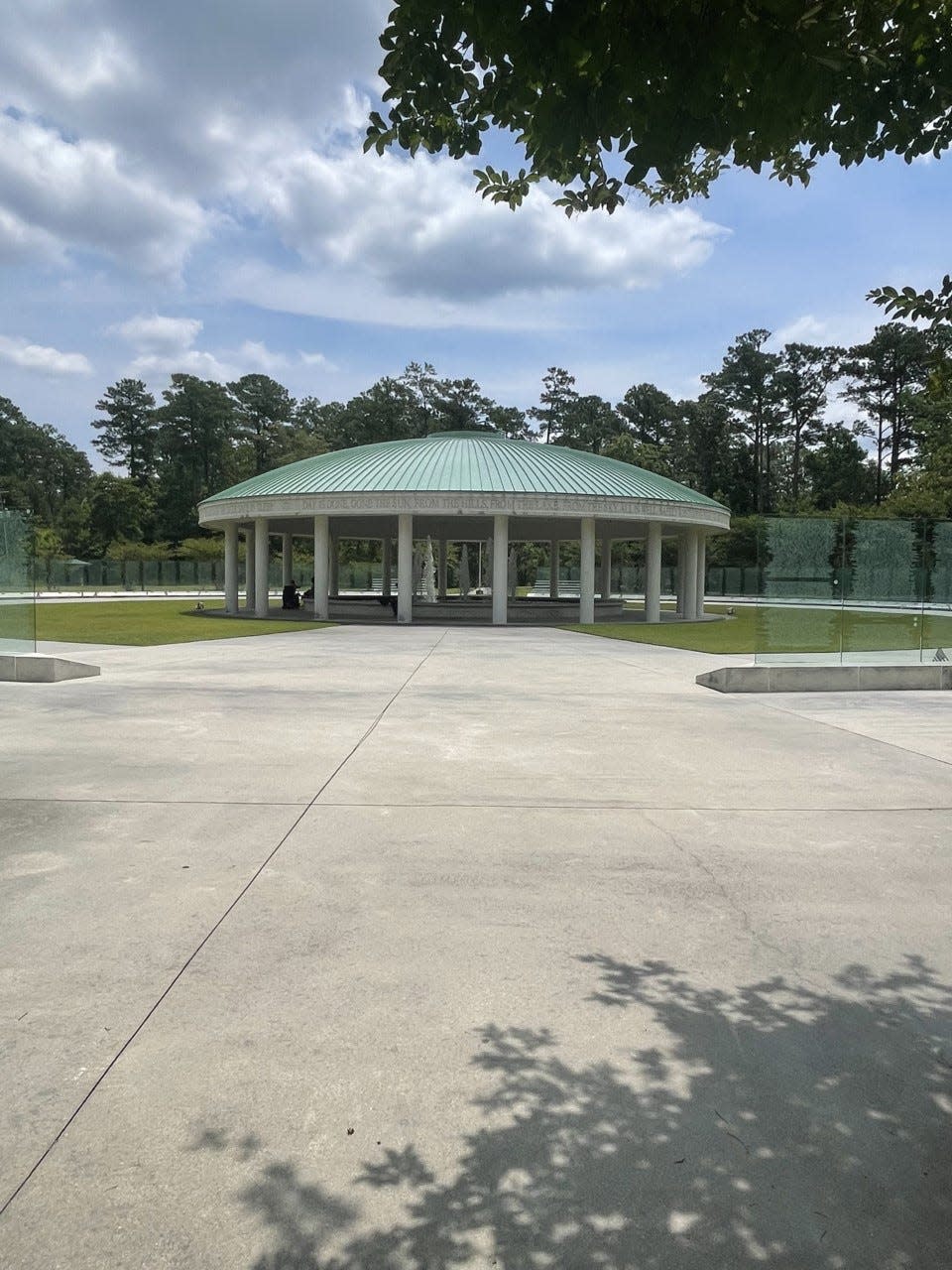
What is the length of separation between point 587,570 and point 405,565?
789 cm

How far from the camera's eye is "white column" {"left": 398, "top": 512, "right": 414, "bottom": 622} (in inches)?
1433

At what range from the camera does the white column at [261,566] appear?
132 ft

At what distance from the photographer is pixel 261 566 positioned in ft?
134

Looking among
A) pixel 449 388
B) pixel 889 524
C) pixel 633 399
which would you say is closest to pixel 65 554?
pixel 449 388

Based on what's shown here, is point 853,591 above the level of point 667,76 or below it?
below

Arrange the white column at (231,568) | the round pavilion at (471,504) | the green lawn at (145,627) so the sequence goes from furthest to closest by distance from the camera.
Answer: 1. the white column at (231,568)
2. the round pavilion at (471,504)
3. the green lawn at (145,627)

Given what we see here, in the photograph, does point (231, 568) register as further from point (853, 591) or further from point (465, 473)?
point (853, 591)

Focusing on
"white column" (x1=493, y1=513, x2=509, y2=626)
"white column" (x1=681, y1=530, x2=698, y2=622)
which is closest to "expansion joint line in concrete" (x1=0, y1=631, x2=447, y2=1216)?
"white column" (x1=493, y1=513, x2=509, y2=626)

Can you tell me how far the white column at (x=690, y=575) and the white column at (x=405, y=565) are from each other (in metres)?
13.7

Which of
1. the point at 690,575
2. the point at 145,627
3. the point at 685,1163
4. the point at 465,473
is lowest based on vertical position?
the point at 685,1163

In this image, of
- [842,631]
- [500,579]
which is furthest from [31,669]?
[500,579]

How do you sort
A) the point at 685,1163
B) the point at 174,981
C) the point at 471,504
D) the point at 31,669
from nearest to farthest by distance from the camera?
the point at 685,1163 < the point at 174,981 < the point at 31,669 < the point at 471,504

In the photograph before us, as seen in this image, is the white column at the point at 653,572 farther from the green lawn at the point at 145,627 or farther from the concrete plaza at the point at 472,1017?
the concrete plaza at the point at 472,1017

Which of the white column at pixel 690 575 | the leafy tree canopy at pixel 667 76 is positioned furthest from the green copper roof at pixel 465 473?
the leafy tree canopy at pixel 667 76
